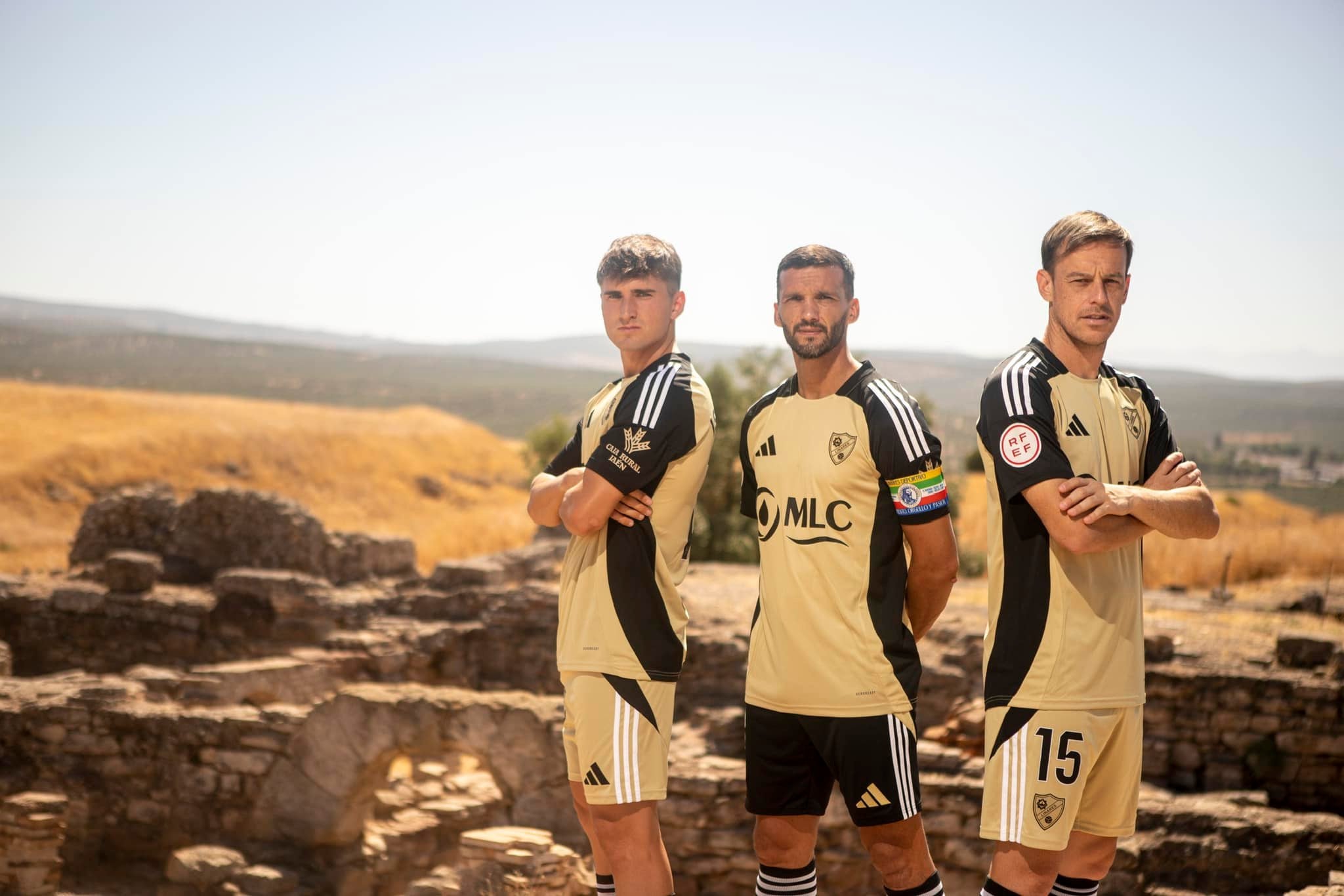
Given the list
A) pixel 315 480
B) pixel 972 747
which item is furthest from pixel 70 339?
pixel 972 747

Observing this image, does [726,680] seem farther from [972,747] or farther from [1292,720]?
[1292,720]

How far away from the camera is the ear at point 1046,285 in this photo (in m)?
3.77

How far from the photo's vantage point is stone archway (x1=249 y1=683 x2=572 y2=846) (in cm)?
878

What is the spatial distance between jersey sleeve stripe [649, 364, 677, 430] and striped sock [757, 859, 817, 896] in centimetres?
166

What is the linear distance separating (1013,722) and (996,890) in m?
0.56

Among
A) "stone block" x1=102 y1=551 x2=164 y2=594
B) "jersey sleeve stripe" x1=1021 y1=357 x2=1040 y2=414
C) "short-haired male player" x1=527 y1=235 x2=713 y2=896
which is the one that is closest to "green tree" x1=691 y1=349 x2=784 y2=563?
"stone block" x1=102 y1=551 x2=164 y2=594

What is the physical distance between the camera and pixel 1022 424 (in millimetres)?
3570

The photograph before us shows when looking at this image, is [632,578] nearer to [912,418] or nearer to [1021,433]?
[912,418]

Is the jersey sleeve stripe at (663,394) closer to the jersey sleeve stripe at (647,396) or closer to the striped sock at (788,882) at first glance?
the jersey sleeve stripe at (647,396)

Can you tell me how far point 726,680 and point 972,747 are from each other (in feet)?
7.91

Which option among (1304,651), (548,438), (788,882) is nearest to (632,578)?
(788,882)

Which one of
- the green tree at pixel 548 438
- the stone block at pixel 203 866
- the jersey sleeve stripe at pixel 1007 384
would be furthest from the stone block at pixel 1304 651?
the green tree at pixel 548 438

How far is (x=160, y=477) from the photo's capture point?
33.4 meters

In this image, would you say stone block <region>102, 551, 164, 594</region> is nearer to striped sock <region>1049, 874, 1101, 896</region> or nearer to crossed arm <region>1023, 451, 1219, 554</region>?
striped sock <region>1049, 874, 1101, 896</region>
